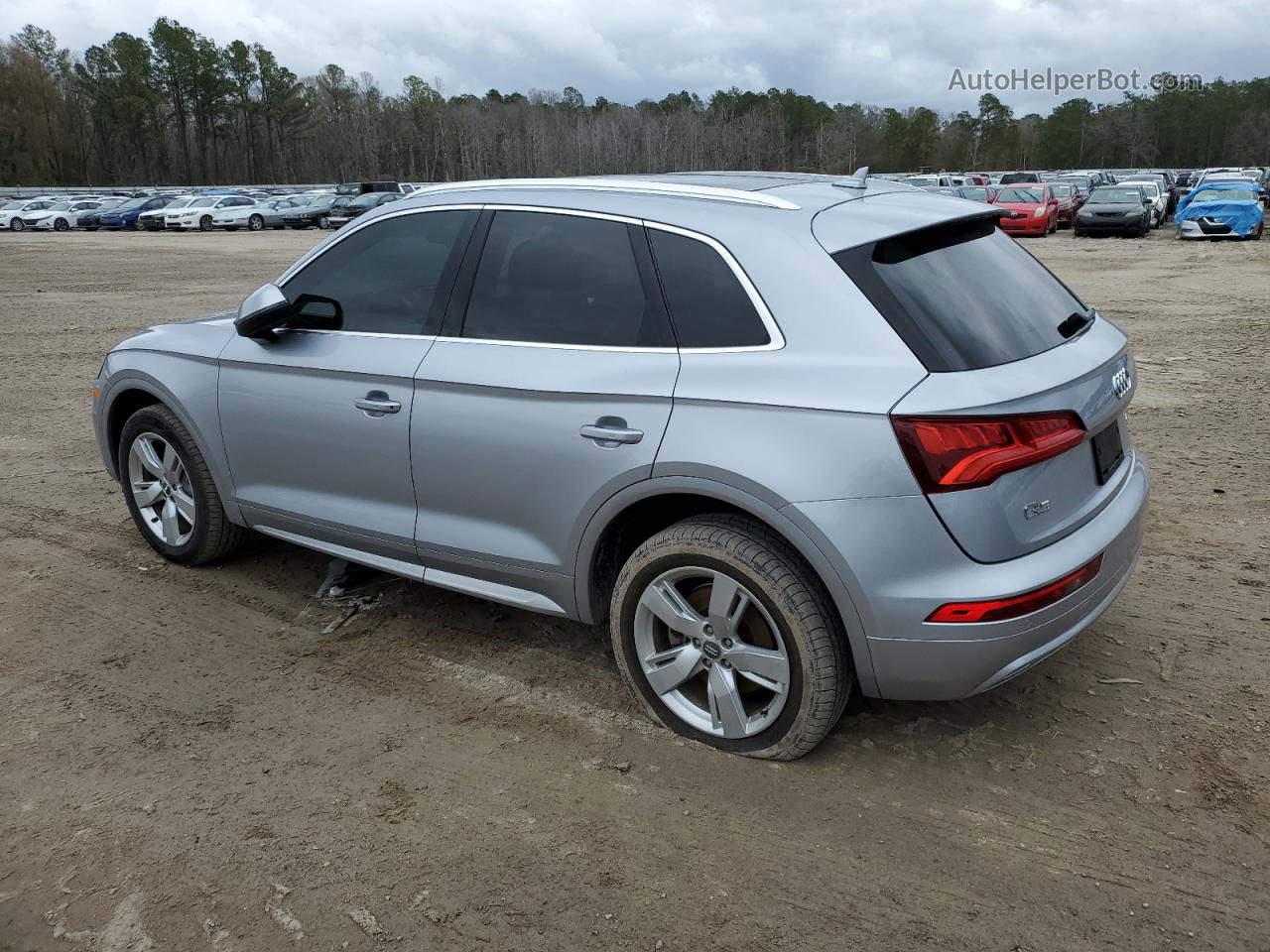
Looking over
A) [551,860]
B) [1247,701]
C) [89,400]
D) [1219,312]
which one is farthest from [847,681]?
[1219,312]

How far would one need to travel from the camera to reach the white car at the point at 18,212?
45.0 m

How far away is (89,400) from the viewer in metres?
8.91

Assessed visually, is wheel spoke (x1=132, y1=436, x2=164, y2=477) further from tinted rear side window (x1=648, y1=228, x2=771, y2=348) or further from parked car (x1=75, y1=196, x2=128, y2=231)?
parked car (x1=75, y1=196, x2=128, y2=231)

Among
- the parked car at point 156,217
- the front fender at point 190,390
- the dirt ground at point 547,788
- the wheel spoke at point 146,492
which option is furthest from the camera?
the parked car at point 156,217

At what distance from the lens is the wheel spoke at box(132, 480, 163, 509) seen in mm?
5016

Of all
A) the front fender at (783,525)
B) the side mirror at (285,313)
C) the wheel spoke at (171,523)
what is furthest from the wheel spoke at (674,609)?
the wheel spoke at (171,523)

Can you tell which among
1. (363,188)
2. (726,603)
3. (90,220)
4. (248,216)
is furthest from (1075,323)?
(90,220)

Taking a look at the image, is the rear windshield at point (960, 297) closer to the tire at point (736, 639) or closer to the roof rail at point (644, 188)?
the roof rail at point (644, 188)

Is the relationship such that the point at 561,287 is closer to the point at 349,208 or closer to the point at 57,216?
the point at 349,208

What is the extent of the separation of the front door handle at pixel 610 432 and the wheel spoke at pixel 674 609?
0.47m

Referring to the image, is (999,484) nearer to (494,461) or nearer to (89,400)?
(494,461)

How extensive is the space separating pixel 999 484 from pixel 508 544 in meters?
1.67

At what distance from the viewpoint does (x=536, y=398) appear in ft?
11.3

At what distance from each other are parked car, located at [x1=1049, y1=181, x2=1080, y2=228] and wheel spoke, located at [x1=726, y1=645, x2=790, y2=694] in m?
33.4
